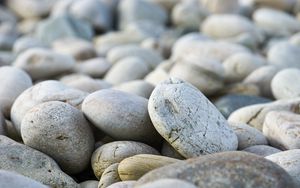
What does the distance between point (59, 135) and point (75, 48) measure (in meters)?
2.88

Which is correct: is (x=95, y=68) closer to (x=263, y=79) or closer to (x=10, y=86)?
(x=263, y=79)

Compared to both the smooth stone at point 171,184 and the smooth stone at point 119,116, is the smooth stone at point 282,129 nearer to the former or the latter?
the smooth stone at point 119,116

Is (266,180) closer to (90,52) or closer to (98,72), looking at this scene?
(98,72)

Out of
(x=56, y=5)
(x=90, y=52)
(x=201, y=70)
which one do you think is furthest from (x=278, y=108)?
(x=56, y=5)

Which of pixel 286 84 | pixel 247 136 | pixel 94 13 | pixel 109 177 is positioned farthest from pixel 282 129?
pixel 94 13

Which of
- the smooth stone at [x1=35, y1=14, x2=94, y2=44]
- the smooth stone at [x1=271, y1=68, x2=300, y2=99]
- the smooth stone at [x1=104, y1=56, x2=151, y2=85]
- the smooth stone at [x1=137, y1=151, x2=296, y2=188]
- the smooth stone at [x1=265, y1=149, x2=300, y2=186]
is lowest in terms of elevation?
the smooth stone at [x1=35, y1=14, x2=94, y2=44]

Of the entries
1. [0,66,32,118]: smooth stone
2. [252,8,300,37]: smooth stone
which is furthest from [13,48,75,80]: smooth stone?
[252,8,300,37]: smooth stone

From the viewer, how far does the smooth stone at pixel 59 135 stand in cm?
221

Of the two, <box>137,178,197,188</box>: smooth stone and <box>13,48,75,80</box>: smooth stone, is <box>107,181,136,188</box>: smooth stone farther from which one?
<box>13,48,75,80</box>: smooth stone

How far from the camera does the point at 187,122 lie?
7.07ft

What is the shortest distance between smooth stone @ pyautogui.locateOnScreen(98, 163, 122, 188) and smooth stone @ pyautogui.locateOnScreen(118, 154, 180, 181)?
0.05 m

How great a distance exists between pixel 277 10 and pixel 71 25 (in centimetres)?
251

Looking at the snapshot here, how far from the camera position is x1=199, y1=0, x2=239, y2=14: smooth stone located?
21.2ft

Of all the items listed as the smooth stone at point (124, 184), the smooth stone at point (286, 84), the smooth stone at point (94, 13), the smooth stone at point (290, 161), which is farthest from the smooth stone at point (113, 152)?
the smooth stone at point (94, 13)
